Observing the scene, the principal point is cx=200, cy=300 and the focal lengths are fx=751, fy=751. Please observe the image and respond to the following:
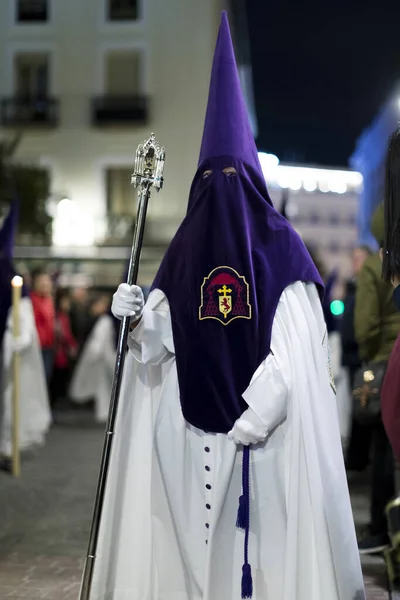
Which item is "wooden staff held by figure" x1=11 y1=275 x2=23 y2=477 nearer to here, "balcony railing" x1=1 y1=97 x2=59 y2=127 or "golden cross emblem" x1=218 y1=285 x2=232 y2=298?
"golden cross emblem" x1=218 y1=285 x2=232 y2=298

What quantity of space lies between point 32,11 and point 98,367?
1549 cm

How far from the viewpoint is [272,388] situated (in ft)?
10.7

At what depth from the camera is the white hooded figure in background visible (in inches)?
440

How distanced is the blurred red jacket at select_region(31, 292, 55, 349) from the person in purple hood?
19.3ft

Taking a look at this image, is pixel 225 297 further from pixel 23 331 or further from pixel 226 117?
pixel 23 331

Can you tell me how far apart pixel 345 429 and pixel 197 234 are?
5113 millimetres

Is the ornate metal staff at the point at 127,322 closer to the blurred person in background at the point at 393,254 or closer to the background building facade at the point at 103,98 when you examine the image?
the blurred person in background at the point at 393,254

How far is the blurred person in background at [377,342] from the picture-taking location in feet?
16.2

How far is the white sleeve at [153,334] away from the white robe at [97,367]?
7462 mm

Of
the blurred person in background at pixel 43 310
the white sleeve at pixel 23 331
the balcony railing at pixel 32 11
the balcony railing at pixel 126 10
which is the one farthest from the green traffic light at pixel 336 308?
the balcony railing at pixel 32 11

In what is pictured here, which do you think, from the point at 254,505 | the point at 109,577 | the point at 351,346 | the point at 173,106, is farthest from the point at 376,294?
the point at 173,106

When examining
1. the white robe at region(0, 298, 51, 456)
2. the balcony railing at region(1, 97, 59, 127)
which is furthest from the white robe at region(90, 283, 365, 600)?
the balcony railing at region(1, 97, 59, 127)

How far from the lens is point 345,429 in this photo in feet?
26.6

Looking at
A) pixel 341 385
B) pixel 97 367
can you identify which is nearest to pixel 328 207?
pixel 97 367
